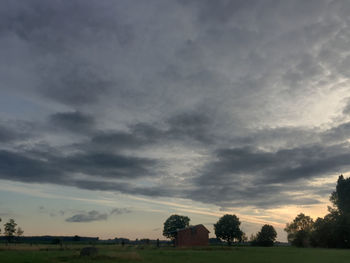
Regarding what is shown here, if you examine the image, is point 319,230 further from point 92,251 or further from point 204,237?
point 92,251

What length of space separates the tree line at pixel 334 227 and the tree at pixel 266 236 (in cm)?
1888

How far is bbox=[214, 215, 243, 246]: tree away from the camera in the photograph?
15238 centimetres

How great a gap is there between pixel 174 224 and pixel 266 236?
4703 centimetres

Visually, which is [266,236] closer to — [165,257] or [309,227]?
[309,227]

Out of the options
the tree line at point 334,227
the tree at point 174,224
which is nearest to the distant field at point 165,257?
the tree line at point 334,227

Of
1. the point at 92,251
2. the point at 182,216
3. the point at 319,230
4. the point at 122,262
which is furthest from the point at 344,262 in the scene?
the point at 182,216

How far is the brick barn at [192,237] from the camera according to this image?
116m

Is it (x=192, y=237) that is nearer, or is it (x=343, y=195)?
(x=192, y=237)

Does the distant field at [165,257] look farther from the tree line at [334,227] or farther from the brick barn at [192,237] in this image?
the brick barn at [192,237]

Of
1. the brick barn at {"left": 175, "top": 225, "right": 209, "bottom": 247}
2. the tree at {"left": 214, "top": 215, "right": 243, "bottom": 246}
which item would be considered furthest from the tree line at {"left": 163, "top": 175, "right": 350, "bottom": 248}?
the brick barn at {"left": 175, "top": 225, "right": 209, "bottom": 247}

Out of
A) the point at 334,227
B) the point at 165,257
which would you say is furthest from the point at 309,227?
the point at 165,257

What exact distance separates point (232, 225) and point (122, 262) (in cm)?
12811

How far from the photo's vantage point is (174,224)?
16300 cm

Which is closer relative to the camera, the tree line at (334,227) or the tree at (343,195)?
the tree line at (334,227)
